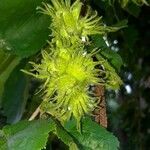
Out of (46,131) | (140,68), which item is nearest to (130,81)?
(140,68)

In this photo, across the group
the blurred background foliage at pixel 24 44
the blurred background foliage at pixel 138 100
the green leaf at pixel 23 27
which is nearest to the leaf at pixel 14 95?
the blurred background foliage at pixel 24 44

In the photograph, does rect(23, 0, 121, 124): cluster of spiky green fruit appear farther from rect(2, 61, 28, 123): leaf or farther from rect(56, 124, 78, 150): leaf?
rect(2, 61, 28, 123): leaf

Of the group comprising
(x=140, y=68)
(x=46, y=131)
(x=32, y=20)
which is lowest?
(x=46, y=131)

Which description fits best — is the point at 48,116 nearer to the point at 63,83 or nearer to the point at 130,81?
the point at 63,83

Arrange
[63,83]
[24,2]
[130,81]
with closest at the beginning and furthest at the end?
1. [63,83]
2. [24,2]
3. [130,81]

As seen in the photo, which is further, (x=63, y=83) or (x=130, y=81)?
(x=130, y=81)

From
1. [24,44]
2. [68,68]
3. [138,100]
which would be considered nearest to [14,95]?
[24,44]
